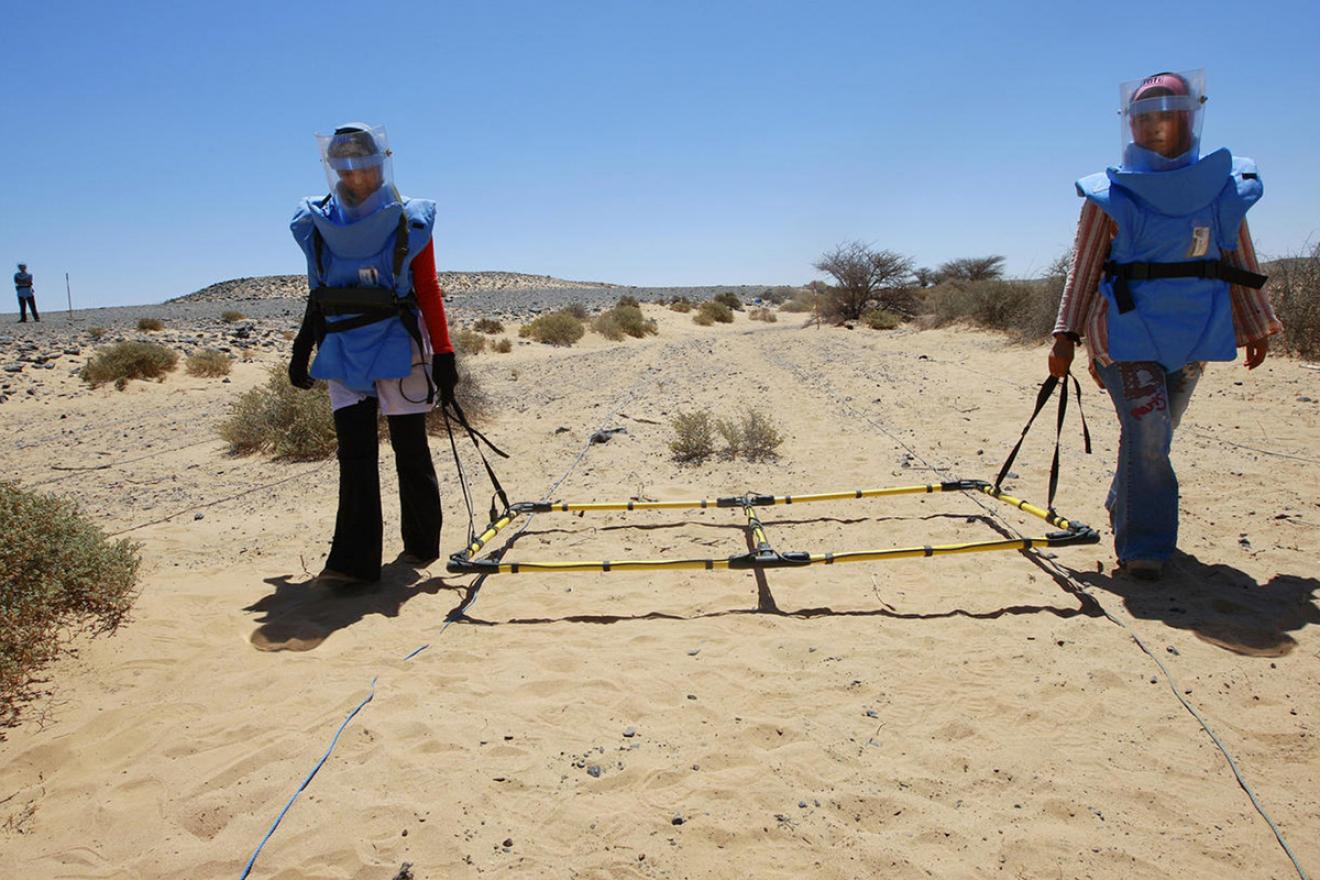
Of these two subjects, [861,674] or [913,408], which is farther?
[913,408]

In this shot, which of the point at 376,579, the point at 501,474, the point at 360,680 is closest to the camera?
the point at 360,680

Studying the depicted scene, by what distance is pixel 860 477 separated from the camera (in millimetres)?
5812

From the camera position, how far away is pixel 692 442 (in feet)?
21.8

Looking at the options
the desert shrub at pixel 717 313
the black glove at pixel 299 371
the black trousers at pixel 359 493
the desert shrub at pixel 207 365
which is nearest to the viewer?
the black trousers at pixel 359 493

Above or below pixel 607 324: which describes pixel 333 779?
below

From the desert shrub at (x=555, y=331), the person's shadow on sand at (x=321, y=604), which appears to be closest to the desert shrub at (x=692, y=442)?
the person's shadow on sand at (x=321, y=604)

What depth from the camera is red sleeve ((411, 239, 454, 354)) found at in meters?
3.99

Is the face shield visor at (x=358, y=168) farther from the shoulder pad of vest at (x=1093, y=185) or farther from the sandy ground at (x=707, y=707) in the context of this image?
the shoulder pad of vest at (x=1093, y=185)

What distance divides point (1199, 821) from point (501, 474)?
5.21 meters

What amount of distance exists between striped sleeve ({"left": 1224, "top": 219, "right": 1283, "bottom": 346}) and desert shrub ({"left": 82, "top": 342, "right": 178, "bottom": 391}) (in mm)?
14541

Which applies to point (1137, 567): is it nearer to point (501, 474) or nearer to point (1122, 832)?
point (1122, 832)

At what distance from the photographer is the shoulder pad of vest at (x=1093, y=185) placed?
3.60 m

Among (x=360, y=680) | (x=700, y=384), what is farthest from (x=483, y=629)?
(x=700, y=384)

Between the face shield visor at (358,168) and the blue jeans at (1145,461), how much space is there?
3531mm
